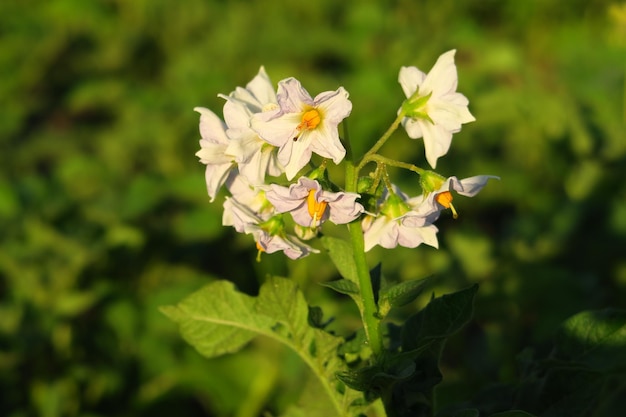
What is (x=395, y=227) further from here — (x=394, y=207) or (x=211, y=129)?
(x=211, y=129)

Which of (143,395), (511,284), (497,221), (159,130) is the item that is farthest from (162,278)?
(497,221)

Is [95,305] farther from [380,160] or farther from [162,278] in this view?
[380,160]

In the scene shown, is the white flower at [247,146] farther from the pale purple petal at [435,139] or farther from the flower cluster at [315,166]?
the pale purple petal at [435,139]

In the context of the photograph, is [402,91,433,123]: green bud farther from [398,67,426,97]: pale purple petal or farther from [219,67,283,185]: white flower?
[219,67,283,185]: white flower

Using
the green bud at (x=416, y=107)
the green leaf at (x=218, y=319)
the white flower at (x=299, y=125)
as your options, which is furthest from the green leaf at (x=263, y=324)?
the green bud at (x=416, y=107)

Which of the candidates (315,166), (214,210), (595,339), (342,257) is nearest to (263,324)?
(342,257)

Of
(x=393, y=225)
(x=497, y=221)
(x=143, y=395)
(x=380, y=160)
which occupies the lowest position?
(x=497, y=221)

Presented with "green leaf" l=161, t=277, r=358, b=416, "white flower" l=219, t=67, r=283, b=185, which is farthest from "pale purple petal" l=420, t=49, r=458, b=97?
"green leaf" l=161, t=277, r=358, b=416
